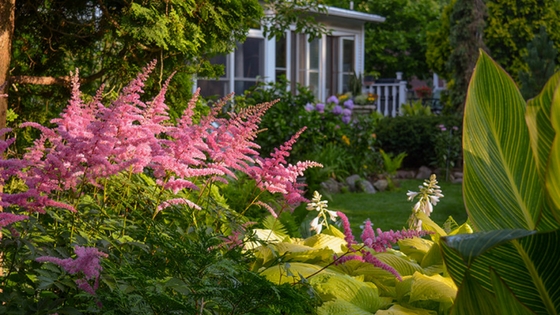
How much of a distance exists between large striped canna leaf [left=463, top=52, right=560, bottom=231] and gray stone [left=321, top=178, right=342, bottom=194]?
30.2ft

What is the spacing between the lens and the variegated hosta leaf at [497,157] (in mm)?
2209

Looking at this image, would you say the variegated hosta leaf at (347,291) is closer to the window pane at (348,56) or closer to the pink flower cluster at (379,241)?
the pink flower cluster at (379,241)

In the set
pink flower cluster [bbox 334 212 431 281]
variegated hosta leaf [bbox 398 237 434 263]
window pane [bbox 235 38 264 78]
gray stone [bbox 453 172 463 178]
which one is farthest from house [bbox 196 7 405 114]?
pink flower cluster [bbox 334 212 431 281]

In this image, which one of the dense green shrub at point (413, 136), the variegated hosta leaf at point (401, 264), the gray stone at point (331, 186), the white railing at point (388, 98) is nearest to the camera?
the variegated hosta leaf at point (401, 264)

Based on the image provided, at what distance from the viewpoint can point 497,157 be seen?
226cm

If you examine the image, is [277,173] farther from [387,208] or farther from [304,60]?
[304,60]

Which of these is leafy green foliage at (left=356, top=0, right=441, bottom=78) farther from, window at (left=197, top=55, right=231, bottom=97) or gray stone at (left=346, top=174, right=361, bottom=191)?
gray stone at (left=346, top=174, right=361, bottom=191)

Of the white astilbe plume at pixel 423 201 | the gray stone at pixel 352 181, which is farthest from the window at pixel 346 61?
the white astilbe plume at pixel 423 201

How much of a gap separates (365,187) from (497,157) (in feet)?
32.3

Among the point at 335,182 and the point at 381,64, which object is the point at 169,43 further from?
the point at 381,64

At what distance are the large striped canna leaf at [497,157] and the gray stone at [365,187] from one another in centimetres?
972

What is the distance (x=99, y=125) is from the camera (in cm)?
264

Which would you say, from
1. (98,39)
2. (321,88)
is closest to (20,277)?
(98,39)

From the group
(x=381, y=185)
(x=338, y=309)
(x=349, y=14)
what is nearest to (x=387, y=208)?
(x=381, y=185)
